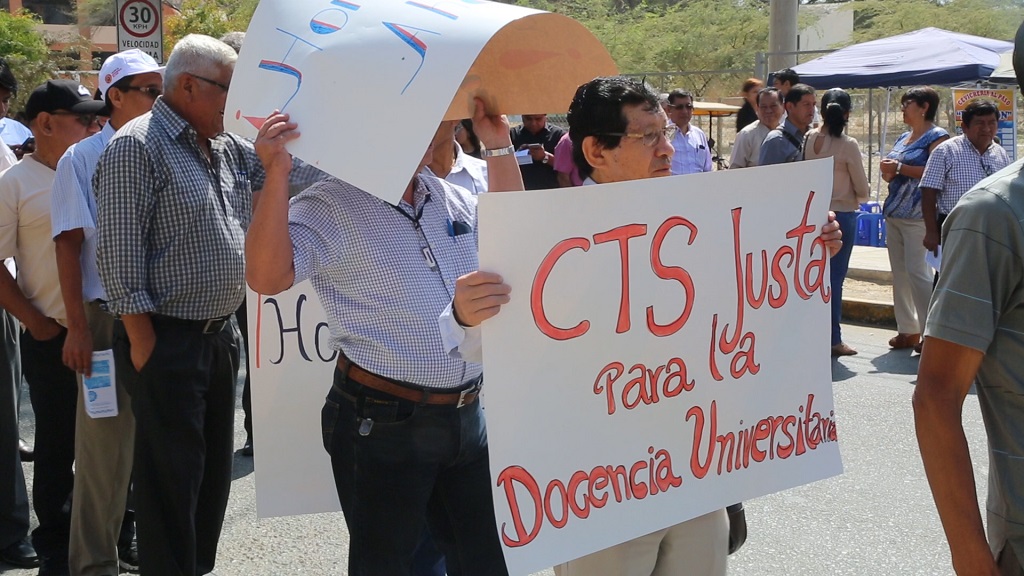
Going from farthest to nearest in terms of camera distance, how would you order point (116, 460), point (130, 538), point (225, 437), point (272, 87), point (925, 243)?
point (925, 243)
point (130, 538)
point (116, 460)
point (225, 437)
point (272, 87)

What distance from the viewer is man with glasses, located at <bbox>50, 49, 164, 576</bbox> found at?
12.0 feet

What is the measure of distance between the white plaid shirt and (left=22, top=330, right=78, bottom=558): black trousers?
18.2 feet

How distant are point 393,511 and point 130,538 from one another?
6.69 ft

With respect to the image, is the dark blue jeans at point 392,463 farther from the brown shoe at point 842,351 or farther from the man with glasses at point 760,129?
the man with glasses at point 760,129

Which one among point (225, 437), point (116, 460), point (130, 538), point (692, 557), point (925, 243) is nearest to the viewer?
point (692, 557)

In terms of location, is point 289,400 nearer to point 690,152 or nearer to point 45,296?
point 45,296

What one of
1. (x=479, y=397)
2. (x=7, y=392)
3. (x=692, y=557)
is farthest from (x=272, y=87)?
(x=7, y=392)

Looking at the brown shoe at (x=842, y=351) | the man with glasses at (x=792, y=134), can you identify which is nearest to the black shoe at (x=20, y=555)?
the brown shoe at (x=842, y=351)

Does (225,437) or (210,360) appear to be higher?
(210,360)

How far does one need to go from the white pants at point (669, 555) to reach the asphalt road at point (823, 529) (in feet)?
3.52

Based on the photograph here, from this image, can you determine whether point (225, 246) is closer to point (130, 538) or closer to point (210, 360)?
point (210, 360)

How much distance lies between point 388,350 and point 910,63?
1070 cm

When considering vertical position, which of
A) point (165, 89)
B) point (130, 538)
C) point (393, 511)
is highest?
point (165, 89)

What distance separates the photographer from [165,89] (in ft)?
10.6
